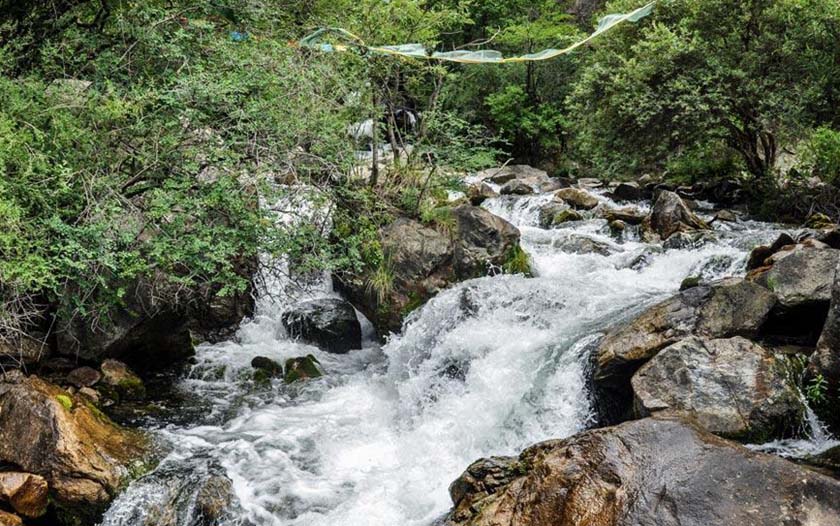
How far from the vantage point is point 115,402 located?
6863mm

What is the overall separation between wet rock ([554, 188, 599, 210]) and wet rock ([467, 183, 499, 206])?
178 cm

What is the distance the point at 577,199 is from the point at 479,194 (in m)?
2.39

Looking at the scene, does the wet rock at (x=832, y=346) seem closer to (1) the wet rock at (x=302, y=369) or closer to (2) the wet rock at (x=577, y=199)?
(1) the wet rock at (x=302, y=369)

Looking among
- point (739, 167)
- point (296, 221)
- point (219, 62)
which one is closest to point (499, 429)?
point (296, 221)

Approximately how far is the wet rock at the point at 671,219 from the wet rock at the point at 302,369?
707cm

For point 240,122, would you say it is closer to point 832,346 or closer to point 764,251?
point 832,346

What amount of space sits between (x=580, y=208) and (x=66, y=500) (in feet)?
39.5

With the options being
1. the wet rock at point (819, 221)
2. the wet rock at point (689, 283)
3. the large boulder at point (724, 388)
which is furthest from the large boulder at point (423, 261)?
the wet rock at point (819, 221)

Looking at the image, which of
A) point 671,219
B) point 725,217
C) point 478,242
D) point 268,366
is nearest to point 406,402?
point 268,366

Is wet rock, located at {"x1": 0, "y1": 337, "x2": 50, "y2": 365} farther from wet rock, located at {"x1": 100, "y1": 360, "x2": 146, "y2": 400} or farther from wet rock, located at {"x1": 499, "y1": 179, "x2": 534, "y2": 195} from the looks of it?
wet rock, located at {"x1": 499, "y1": 179, "x2": 534, "y2": 195}

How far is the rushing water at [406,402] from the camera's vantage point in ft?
18.1

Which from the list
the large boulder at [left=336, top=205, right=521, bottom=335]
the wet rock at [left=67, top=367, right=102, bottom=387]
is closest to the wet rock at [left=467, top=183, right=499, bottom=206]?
the large boulder at [left=336, top=205, right=521, bottom=335]

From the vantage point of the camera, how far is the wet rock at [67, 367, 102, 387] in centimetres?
688

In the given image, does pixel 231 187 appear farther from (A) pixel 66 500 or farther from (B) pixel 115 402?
(A) pixel 66 500
